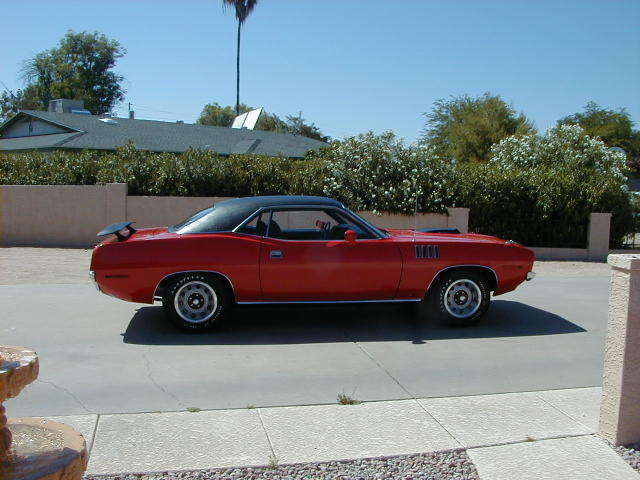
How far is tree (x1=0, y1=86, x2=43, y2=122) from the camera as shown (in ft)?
195

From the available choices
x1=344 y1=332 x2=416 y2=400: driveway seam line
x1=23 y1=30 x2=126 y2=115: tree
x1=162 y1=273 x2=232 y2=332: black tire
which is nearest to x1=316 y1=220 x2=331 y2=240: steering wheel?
x1=344 y1=332 x2=416 y2=400: driveway seam line

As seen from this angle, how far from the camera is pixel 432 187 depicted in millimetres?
15461

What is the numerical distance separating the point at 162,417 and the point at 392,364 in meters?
2.36

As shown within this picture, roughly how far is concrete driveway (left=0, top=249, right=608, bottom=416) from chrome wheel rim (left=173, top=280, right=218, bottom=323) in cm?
22

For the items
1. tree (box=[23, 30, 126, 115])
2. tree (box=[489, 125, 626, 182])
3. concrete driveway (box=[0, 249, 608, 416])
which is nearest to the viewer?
concrete driveway (box=[0, 249, 608, 416])

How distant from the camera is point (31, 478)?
2314 millimetres

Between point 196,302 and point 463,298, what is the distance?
3.10 meters

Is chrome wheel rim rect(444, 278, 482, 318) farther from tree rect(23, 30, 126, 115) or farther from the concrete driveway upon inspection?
tree rect(23, 30, 126, 115)

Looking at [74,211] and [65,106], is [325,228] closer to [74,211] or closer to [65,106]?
[74,211]

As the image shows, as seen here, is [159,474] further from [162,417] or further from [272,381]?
[272,381]

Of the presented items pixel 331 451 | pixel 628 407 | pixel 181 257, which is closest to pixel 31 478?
pixel 331 451

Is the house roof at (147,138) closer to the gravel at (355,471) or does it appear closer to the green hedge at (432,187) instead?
the green hedge at (432,187)

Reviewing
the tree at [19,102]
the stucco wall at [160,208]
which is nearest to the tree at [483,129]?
the stucco wall at [160,208]

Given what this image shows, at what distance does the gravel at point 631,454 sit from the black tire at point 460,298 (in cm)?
334
